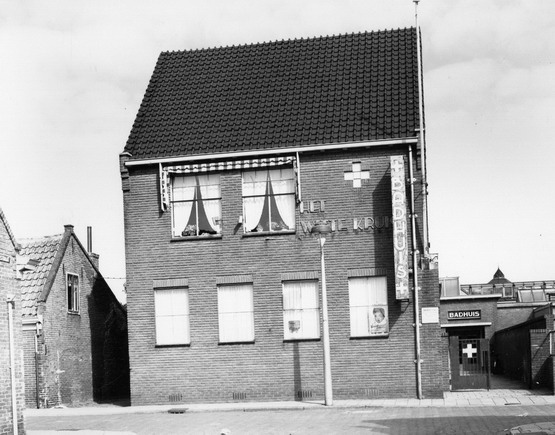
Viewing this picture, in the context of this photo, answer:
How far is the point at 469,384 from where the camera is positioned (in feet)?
96.6

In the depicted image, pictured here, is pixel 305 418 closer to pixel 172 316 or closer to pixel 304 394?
pixel 304 394

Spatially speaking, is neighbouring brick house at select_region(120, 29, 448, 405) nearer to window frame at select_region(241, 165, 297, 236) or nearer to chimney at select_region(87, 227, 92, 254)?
window frame at select_region(241, 165, 297, 236)

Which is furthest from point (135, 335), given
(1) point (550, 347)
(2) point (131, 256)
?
(1) point (550, 347)

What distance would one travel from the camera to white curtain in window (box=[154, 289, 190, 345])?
28250mm

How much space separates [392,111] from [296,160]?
11.7 feet

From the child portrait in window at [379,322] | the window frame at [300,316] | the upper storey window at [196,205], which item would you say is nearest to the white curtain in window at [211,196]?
the upper storey window at [196,205]

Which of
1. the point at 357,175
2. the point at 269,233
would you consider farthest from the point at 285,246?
the point at 357,175

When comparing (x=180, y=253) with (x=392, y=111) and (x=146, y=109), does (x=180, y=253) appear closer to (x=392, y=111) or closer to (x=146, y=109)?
(x=146, y=109)

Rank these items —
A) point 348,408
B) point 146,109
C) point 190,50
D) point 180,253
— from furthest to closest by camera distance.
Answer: point 190,50
point 146,109
point 180,253
point 348,408

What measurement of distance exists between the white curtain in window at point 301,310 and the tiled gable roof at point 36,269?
30.1 feet

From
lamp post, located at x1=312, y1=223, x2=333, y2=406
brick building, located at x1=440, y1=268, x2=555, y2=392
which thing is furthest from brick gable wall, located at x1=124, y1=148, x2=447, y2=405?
brick building, located at x1=440, y1=268, x2=555, y2=392

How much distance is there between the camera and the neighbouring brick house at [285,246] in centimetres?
2680

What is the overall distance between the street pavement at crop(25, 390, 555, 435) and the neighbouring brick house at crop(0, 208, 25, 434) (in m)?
2.99

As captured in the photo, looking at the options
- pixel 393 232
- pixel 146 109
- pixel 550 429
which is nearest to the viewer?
pixel 550 429
